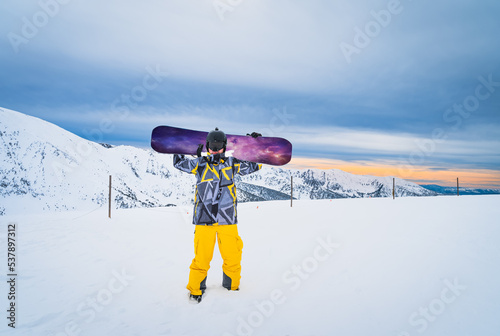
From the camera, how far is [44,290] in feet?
15.6

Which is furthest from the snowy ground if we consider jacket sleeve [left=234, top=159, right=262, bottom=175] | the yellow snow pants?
jacket sleeve [left=234, top=159, right=262, bottom=175]

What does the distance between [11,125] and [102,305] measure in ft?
321

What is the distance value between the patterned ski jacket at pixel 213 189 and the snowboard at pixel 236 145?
105 centimetres

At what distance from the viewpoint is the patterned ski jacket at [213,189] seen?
4.48 meters

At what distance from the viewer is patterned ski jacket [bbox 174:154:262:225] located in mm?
4484

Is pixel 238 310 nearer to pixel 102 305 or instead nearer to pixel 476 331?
pixel 102 305

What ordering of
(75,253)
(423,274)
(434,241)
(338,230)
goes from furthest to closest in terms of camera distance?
1. (338,230)
2. (434,241)
3. (75,253)
4. (423,274)

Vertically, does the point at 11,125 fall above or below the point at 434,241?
above

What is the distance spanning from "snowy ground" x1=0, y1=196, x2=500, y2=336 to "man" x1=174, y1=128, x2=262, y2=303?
1.21 feet

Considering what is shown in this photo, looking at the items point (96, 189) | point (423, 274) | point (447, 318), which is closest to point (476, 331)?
point (447, 318)

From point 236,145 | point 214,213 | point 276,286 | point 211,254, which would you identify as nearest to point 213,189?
point 214,213

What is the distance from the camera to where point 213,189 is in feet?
15.1

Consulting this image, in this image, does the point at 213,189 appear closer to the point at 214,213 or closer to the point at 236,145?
the point at 214,213

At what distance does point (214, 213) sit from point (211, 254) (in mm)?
713
